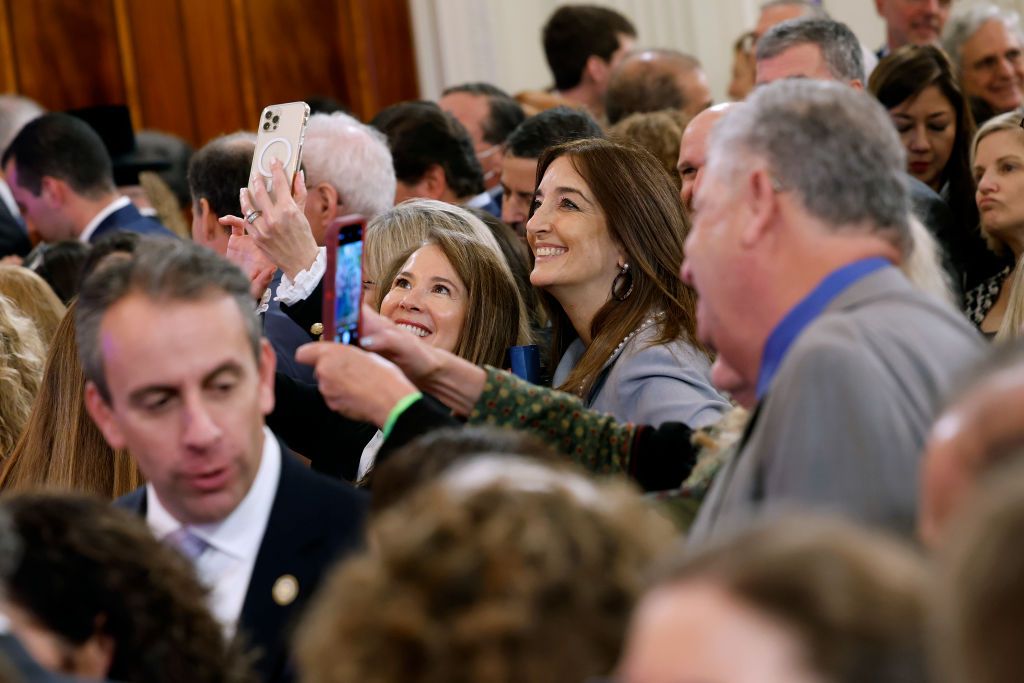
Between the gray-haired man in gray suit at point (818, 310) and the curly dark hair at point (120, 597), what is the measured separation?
66cm

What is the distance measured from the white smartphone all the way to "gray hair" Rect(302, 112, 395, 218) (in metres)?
0.87

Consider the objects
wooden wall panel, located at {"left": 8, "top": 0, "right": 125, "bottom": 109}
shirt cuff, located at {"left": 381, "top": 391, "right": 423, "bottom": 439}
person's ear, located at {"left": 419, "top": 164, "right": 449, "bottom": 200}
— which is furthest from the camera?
wooden wall panel, located at {"left": 8, "top": 0, "right": 125, "bottom": 109}

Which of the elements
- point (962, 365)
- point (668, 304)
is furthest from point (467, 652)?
point (668, 304)

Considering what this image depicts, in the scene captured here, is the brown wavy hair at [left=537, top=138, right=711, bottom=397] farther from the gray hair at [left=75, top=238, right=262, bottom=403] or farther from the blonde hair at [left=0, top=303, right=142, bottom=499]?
the gray hair at [left=75, top=238, right=262, bottom=403]

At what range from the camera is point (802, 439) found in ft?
6.26

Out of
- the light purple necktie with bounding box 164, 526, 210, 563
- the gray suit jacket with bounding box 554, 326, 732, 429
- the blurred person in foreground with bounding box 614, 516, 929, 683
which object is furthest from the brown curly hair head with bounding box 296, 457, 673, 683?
the gray suit jacket with bounding box 554, 326, 732, 429

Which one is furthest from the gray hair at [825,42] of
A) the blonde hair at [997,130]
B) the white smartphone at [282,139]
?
the white smartphone at [282,139]

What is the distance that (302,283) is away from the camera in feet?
12.2

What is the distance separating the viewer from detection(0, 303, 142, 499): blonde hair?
327 cm

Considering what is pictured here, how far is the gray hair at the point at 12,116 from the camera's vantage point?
779 centimetres

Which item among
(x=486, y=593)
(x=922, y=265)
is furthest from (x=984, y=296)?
(x=486, y=593)

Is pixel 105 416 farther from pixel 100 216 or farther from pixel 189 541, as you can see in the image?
pixel 100 216

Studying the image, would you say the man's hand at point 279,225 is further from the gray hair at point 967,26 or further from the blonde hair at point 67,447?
the gray hair at point 967,26

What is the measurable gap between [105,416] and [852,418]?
1.27m
